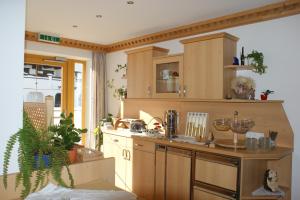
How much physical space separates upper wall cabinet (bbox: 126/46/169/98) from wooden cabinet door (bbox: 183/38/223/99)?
633mm

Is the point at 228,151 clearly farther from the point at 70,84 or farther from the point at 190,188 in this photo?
the point at 70,84

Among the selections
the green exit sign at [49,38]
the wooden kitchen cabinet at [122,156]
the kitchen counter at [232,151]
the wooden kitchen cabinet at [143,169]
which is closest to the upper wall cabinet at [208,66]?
the kitchen counter at [232,151]

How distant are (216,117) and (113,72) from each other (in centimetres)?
243

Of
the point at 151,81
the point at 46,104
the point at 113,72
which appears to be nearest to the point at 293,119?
the point at 151,81

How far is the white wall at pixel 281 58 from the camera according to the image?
269 cm

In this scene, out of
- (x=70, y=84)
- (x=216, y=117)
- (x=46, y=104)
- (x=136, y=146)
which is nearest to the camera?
(x=46, y=104)

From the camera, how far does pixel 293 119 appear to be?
107 inches

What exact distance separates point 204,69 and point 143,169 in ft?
5.16

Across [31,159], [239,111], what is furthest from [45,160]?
[239,111]

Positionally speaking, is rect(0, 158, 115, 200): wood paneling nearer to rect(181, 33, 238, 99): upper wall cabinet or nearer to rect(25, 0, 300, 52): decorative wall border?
rect(181, 33, 238, 99): upper wall cabinet

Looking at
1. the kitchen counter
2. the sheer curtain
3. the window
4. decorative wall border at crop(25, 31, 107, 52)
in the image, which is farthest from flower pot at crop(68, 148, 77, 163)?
the sheer curtain

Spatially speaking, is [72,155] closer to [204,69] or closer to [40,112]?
[40,112]

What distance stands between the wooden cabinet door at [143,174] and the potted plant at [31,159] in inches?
93.3

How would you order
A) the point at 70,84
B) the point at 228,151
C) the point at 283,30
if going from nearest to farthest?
1. the point at 228,151
2. the point at 283,30
3. the point at 70,84
